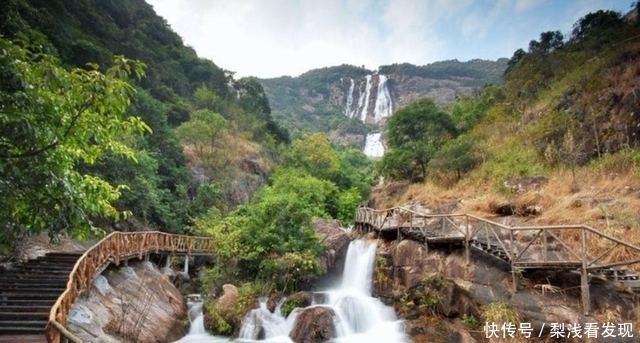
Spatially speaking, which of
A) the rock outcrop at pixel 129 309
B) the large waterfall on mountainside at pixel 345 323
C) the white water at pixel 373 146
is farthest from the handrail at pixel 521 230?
the white water at pixel 373 146

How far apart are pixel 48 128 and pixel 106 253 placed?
8.24m

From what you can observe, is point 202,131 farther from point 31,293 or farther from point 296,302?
point 31,293

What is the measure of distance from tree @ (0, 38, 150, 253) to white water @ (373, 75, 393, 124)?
285 ft

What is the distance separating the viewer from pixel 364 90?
351ft

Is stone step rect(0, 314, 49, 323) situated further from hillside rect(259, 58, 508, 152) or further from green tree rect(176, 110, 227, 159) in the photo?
hillside rect(259, 58, 508, 152)

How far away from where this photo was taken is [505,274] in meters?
10.6

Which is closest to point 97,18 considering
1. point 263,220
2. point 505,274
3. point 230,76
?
point 230,76

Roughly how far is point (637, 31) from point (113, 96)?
27257 mm

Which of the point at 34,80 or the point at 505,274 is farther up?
the point at 34,80

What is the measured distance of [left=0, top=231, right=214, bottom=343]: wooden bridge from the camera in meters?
5.53

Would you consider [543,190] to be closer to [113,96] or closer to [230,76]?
[113,96]

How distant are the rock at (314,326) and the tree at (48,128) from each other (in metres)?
7.86

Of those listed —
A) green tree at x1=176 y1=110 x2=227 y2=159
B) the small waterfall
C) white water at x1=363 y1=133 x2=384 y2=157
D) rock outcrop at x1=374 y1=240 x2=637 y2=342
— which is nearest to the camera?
rock outcrop at x1=374 y1=240 x2=637 y2=342

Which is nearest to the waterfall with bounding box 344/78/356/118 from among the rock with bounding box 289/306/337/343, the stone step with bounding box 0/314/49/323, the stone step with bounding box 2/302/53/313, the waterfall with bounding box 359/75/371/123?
the waterfall with bounding box 359/75/371/123
